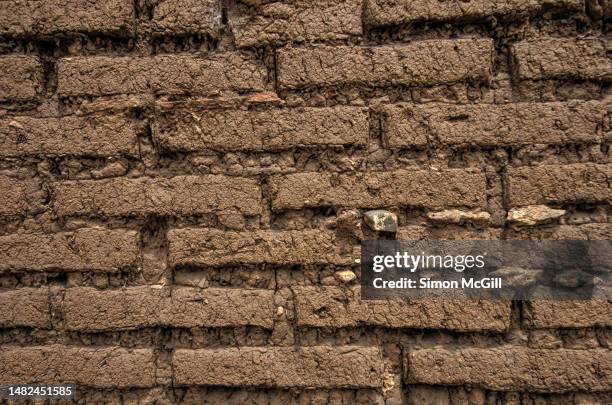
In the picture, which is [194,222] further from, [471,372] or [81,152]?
[471,372]

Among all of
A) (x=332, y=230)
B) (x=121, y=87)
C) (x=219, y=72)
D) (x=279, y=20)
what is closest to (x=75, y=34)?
(x=121, y=87)

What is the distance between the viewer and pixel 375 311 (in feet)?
4.62

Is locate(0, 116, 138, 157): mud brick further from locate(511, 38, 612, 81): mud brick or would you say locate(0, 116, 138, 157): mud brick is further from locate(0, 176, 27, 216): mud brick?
locate(511, 38, 612, 81): mud brick

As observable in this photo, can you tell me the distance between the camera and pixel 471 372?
139 centimetres

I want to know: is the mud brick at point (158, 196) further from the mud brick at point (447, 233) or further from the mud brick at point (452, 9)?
the mud brick at point (452, 9)

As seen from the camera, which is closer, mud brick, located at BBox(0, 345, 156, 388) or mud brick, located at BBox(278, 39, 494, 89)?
mud brick, located at BBox(278, 39, 494, 89)

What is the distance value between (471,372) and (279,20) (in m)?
1.57

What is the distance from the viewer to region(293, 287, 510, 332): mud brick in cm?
140

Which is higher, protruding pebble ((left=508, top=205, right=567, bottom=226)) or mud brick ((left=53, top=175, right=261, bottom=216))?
mud brick ((left=53, top=175, right=261, bottom=216))

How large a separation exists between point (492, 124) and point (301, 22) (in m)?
0.83

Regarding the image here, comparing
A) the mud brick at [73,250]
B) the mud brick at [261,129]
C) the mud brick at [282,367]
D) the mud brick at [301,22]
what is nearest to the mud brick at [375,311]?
the mud brick at [282,367]

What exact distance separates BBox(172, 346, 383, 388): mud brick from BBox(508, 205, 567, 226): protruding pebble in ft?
2.50

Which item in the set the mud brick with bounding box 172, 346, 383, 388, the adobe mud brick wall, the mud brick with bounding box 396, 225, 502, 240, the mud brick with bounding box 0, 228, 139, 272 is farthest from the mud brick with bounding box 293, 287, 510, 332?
the mud brick with bounding box 0, 228, 139, 272

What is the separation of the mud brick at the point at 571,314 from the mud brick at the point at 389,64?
930 mm
